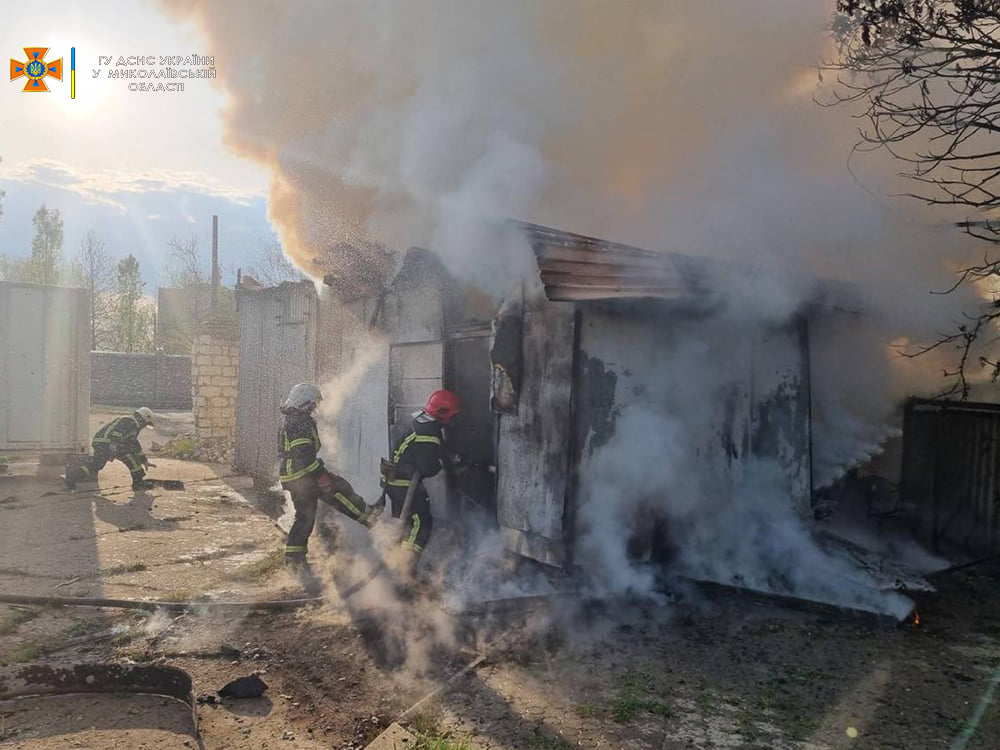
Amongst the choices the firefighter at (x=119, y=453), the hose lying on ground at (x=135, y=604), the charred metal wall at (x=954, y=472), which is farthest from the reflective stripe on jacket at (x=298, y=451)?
the charred metal wall at (x=954, y=472)

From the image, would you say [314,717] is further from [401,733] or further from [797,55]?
[797,55]

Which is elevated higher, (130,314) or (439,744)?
(130,314)

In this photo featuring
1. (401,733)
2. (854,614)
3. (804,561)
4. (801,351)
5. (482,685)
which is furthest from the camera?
(801,351)

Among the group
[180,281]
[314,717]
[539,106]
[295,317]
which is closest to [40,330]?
[295,317]

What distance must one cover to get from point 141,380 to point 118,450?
70.9 ft

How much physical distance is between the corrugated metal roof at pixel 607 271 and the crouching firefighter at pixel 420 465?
1.80 meters

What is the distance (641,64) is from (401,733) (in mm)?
8408

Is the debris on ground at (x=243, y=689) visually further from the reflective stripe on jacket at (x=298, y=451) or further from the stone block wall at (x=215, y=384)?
the stone block wall at (x=215, y=384)

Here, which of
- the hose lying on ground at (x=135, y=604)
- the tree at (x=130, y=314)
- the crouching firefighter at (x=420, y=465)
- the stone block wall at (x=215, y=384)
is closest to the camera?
the hose lying on ground at (x=135, y=604)

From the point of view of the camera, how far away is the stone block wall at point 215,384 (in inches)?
537

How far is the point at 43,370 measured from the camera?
10578 millimetres

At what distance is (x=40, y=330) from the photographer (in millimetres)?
10617

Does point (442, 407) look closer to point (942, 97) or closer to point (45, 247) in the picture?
point (942, 97)

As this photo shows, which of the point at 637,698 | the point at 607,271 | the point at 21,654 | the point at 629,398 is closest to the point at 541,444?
the point at 629,398
